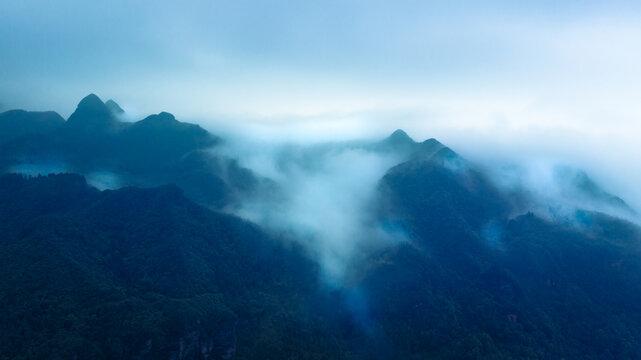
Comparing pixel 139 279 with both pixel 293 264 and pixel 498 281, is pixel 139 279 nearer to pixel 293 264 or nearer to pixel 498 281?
pixel 293 264

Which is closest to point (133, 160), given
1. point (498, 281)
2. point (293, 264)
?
point (293, 264)

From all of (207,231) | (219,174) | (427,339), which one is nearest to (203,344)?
(207,231)

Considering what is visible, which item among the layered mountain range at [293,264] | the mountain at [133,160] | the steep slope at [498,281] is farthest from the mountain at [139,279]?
the steep slope at [498,281]

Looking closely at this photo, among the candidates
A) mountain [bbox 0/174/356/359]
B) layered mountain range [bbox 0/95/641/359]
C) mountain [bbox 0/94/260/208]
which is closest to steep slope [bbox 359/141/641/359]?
layered mountain range [bbox 0/95/641/359]

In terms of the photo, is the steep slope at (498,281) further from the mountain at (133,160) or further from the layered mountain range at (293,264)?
the mountain at (133,160)

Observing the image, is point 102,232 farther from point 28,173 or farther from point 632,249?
point 632,249

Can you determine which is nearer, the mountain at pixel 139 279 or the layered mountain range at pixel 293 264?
the mountain at pixel 139 279

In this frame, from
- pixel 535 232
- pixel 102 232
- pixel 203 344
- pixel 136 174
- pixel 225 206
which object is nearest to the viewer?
pixel 203 344

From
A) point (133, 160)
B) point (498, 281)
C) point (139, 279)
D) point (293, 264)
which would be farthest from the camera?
point (133, 160)
